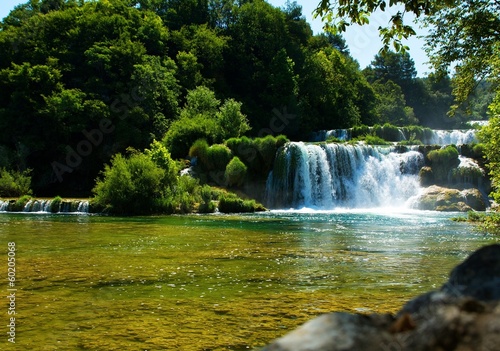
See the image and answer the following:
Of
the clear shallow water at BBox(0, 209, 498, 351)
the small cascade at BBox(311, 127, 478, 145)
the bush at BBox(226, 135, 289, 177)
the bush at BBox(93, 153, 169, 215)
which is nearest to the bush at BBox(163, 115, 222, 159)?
the bush at BBox(226, 135, 289, 177)

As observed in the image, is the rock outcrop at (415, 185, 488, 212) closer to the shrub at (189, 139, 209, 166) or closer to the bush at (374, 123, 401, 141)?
the bush at (374, 123, 401, 141)

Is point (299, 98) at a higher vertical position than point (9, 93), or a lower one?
higher

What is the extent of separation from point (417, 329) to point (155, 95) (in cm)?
4762

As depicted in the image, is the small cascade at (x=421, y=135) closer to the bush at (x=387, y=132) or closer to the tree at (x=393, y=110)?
the bush at (x=387, y=132)

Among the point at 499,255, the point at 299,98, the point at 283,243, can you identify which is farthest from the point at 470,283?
the point at 299,98

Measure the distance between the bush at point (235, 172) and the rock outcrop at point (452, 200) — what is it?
12.7m

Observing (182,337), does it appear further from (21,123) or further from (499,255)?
(21,123)

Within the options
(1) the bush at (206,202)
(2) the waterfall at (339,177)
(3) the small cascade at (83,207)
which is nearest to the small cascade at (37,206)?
(3) the small cascade at (83,207)

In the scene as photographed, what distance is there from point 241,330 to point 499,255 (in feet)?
11.3

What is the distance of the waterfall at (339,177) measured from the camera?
34.1m

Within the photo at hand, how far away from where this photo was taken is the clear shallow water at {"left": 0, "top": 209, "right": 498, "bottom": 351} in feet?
16.4

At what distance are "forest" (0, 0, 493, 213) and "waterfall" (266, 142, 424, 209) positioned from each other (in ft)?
7.35

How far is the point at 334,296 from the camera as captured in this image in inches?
263

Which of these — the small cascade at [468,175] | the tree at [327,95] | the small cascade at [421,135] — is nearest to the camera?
the small cascade at [468,175]
